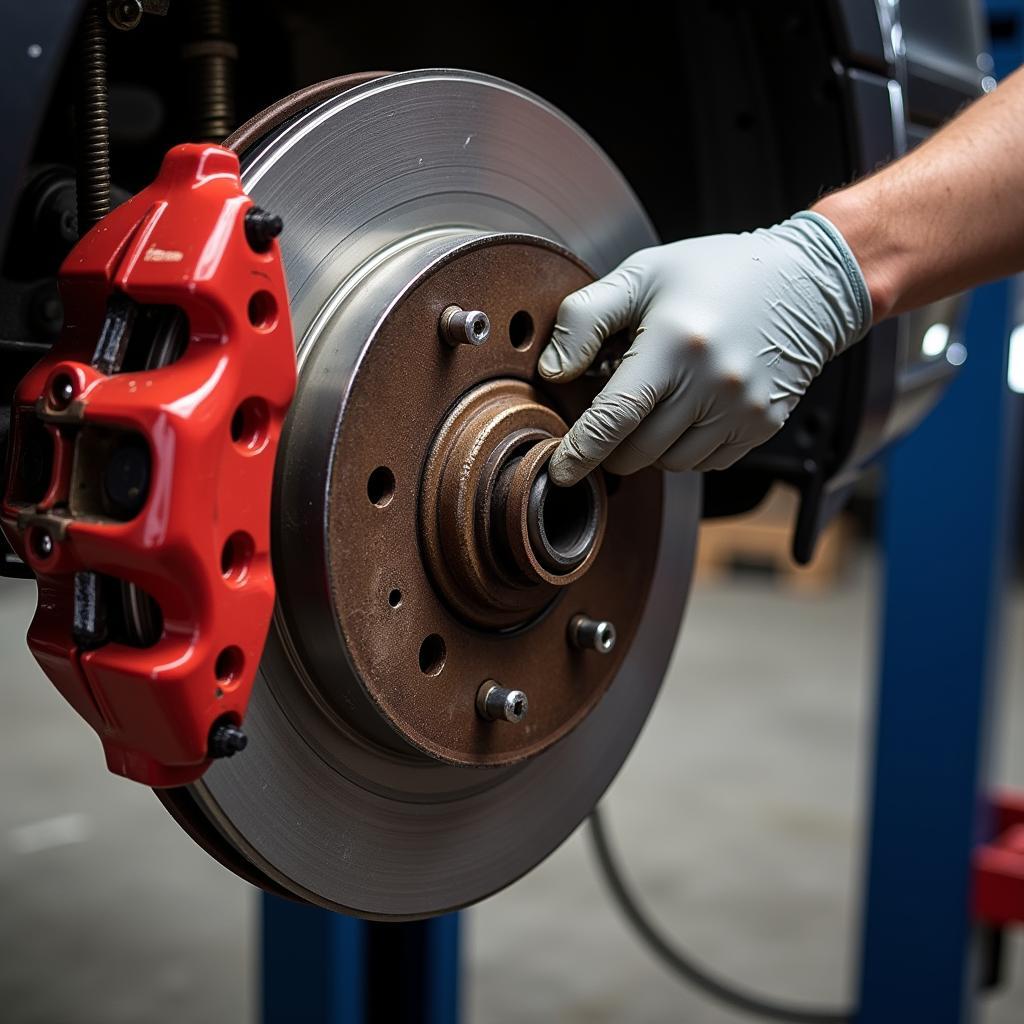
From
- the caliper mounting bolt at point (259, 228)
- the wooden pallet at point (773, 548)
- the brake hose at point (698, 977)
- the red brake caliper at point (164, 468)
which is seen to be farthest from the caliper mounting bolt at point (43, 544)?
the wooden pallet at point (773, 548)

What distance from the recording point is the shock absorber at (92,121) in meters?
0.51

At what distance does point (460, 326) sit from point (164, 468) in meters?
0.16

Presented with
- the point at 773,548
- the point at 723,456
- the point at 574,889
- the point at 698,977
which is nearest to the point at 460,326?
the point at 723,456

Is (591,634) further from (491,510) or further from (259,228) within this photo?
(259,228)

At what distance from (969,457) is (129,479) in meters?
1.15

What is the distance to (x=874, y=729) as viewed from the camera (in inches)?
57.1

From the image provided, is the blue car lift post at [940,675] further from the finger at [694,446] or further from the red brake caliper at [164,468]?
the red brake caliper at [164,468]

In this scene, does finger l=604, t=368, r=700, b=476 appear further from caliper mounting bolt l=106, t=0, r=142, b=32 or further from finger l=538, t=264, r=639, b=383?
caliper mounting bolt l=106, t=0, r=142, b=32

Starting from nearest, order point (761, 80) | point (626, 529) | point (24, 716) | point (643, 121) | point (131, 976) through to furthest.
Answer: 1. point (626, 529)
2. point (761, 80)
3. point (643, 121)
4. point (131, 976)
5. point (24, 716)

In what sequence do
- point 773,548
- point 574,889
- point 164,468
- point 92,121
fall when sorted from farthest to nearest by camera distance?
point 773,548 < point 574,889 < point 92,121 < point 164,468

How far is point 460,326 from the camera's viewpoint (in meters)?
0.53

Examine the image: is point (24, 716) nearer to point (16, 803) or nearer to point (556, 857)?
point (16, 803)

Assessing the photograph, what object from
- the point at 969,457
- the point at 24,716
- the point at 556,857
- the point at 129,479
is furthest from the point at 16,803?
the point at 129,479

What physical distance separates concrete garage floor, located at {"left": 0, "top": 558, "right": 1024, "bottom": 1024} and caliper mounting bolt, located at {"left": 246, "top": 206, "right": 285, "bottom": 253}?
161cm
